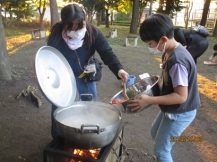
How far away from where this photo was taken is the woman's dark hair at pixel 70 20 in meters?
2.19

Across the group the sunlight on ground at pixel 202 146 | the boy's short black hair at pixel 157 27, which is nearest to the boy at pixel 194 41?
the sunlight on ground at pixel 202 146

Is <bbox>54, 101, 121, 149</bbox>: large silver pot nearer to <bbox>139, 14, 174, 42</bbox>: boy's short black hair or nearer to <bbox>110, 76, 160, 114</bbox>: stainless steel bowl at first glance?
<bbox>110, 76, 160, 114</bbox>: stainless steel bowl

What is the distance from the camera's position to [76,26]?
237 centimetres

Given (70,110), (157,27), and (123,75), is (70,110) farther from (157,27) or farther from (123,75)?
(157,27)

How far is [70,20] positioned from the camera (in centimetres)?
221

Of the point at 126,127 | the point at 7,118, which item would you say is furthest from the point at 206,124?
the point at 7,118

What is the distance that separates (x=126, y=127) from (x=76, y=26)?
7.17 ft

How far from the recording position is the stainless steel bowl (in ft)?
6.23

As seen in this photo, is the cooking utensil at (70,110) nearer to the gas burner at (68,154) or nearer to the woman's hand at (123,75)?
the gas burner at (68,154)

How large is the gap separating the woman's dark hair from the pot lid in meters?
0.30

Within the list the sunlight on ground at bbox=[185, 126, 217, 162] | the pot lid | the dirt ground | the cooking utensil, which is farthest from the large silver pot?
the sunlight on ground at bbox=[185, 126, 217, 162]

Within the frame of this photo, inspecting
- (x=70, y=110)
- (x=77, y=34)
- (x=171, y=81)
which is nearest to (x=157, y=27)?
(x=171, y=81)

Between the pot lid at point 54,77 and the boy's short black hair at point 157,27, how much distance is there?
857 mm

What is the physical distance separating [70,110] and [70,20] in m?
0.82
